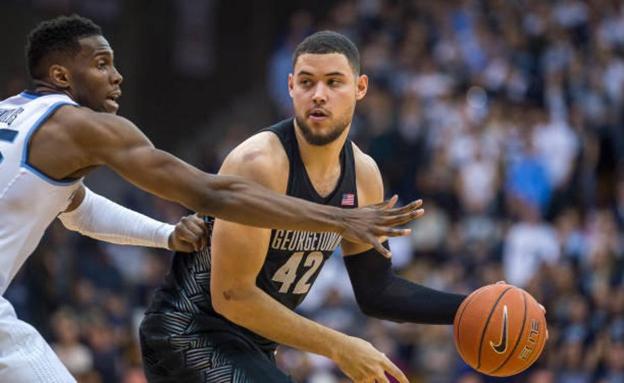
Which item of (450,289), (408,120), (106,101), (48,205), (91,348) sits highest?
(106,101)

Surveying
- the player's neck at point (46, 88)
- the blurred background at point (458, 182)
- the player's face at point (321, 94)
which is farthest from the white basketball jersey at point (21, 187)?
the blurred background at point (458, 182)

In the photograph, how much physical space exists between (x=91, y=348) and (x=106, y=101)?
26.9ft

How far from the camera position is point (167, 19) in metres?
20.9

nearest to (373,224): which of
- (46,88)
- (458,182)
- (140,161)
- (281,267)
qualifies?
(140,161)

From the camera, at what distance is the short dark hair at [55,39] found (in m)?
5.66

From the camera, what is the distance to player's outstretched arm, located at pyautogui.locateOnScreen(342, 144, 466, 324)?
6.55 meters

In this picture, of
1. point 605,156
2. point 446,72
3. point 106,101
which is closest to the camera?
point 106,101

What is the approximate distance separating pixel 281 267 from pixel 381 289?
73 cm

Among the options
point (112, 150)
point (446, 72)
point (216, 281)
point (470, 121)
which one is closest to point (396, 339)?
point (470, 121)

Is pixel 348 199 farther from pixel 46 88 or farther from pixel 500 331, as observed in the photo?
pixel 46 88

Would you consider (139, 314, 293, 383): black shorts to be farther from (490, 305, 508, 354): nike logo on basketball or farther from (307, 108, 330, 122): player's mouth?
(307, 108, 330, 122): player's mouth

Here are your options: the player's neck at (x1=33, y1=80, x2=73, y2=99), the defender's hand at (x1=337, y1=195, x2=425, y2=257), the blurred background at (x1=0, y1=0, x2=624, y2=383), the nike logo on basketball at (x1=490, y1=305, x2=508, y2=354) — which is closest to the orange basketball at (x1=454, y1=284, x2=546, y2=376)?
the nike logo on basketball at (x1=490, y1=305, x2=508, y2=354)

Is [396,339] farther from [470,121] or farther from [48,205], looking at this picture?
[48,205]

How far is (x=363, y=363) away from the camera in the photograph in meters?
5.79
